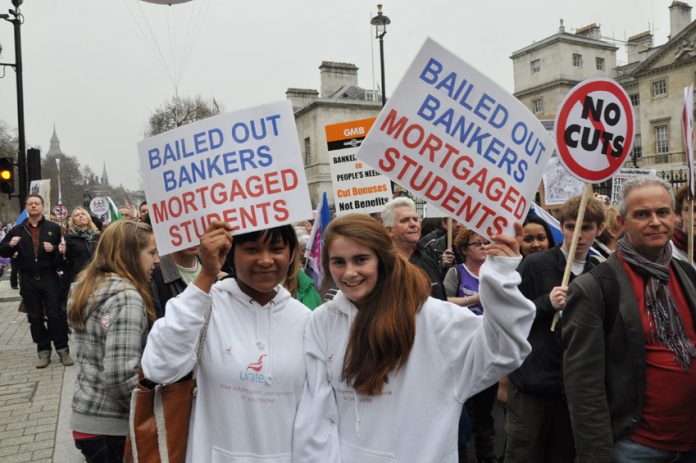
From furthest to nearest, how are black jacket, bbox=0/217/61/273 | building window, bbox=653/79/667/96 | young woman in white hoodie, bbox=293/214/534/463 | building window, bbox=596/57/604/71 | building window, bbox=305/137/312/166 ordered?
building window, bbox=596/57/604/71 → building window, bbox=653/79/667/96 → building window, bbox=305/137/312/166 → black jacket, bbox=0/217/61/273 → young woman in white hoodie, bbox=293/214/534/463

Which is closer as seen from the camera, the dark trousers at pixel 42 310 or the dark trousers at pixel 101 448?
the dark trousers at pixel 101 448

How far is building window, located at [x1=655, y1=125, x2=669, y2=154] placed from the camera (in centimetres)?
4159

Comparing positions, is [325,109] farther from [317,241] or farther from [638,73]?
[317,241]

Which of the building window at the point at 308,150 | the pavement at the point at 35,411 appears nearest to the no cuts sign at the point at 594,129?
the pavement at the point at 35,411

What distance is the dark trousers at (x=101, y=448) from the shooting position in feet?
9.58

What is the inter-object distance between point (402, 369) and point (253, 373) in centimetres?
57

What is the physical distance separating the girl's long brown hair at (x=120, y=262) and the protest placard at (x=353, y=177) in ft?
11.8

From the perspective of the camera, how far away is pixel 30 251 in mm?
7918

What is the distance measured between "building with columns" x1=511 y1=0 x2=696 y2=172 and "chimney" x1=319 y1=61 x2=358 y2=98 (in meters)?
15.3

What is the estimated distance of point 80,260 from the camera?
330 inches

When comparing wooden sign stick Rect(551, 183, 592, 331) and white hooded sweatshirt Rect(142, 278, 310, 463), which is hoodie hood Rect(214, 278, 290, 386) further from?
wooden sign stick Rect(551, 183, 592, 331)

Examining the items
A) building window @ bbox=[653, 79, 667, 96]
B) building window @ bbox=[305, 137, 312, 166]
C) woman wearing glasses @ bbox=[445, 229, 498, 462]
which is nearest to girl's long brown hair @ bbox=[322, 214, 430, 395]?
woman wearing glasses @ bbox=[445, 229, 498, 462]

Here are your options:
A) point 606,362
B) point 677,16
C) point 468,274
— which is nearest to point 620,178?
point 468,274

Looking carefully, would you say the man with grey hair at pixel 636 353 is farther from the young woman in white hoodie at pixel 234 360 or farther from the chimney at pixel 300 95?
the chimney at pixel 300 95
